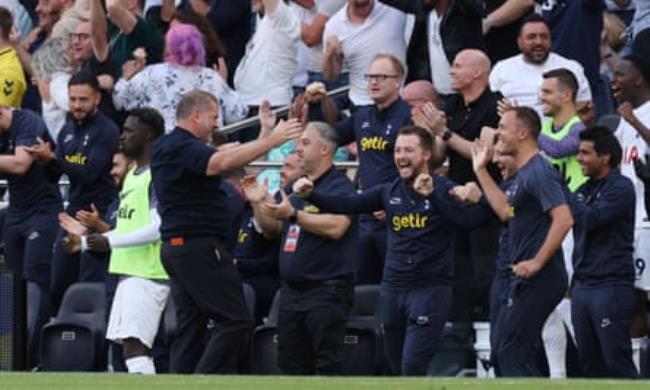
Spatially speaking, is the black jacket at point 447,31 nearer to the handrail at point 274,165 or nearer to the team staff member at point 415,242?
the handrail at point 274,165

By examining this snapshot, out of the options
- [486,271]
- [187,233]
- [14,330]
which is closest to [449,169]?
[486,271]


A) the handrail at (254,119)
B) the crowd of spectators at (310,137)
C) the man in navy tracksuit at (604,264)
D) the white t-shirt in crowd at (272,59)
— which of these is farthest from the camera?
Answer: the white t-shirt in crowd at (272,59)

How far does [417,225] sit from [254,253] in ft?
6.09

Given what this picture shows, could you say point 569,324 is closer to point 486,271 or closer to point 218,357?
point 486,271

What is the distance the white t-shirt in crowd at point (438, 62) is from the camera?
55.7 feet

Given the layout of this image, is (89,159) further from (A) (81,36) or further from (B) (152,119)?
(A) (81,36)

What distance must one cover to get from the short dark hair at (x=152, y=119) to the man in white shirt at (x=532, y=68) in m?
2.54

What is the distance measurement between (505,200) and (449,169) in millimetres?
1501

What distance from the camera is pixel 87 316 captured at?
666 inches

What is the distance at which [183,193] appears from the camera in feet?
49.2

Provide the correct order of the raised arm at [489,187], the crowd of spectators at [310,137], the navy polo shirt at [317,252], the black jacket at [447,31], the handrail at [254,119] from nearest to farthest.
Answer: the raised arm at [489,187] < the crowd of spectators at [310,137] < the navy polo shirt at [317,252] < the black jacket at [447,31] < the handrail at [254,119]

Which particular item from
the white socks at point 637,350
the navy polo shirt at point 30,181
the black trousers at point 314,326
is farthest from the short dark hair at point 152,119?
the white socks at point 637,350

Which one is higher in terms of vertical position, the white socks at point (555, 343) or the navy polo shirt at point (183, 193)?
the navy polo shirt at point (183, 193)

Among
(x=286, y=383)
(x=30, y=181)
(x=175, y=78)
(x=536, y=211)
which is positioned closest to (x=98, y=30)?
(x=175, y=78)
